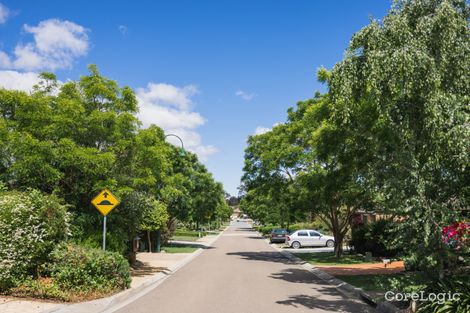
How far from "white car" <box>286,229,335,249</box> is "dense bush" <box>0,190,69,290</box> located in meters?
27.0

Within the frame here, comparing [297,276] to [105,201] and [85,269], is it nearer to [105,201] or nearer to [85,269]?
[105,201]

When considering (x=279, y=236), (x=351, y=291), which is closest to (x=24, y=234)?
(x=351, y=291)

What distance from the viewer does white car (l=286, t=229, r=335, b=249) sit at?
123 ft

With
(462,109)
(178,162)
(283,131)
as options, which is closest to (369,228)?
(283,131)

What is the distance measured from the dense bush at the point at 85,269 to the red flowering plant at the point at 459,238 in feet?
28.2

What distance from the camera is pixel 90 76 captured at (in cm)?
1708

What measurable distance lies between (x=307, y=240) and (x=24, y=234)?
94.1 ft

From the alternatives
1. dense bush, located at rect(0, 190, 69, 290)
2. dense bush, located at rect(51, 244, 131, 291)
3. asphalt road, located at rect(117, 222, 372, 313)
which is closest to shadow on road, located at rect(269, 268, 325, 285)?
asphalt road, located at rect(117, 222, 372, 313)

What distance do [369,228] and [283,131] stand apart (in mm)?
8688

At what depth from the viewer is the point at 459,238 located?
9336 mm

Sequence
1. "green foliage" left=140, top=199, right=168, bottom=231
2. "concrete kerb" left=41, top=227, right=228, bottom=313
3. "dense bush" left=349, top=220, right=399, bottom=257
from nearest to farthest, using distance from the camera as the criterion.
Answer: "concrete kerb" left=41, top=227, right=228, bottom=313
"green foliage" left=140, top=199, right=168, bottom=231
"dense bush" left=349, top=220, right=399, bottom=257

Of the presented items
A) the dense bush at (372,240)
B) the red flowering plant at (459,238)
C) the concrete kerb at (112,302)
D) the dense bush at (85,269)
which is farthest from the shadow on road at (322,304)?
the dense bush at (372,240)

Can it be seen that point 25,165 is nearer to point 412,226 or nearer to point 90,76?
point 90,76

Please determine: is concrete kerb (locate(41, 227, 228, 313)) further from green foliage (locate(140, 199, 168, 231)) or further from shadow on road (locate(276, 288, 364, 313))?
shadow on road (locate(276, 288, 364, 313))
